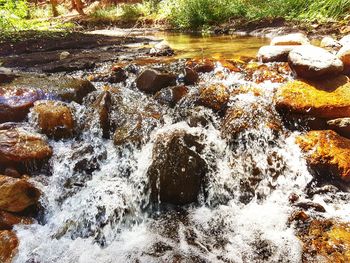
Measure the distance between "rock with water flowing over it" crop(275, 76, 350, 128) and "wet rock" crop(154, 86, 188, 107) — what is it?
135cm

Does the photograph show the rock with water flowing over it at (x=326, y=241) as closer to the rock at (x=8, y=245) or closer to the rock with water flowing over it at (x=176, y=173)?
the rock with water flowing over it at (x=176, y=173)

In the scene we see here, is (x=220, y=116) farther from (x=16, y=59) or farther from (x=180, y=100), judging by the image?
(x=16, y=59)

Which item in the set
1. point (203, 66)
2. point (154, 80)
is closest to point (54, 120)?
point (154, 80)

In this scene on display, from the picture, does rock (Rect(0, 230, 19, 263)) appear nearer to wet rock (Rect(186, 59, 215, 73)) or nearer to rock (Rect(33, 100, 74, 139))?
rock (Rect(33, 100, 74, 139))

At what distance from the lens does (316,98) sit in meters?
4.37

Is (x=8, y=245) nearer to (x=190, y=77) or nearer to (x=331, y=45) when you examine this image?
(x=190, y=77)

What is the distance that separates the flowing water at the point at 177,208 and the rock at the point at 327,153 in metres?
0.12

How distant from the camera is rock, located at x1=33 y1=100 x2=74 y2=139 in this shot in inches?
175

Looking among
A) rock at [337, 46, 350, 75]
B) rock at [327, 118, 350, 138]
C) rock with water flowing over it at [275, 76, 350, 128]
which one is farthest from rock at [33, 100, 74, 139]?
rock at [337, 46, 350, 75]

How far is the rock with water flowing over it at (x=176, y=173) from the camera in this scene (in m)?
3.78

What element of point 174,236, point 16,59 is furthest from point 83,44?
point 174,236

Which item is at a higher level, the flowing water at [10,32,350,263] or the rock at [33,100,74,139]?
the rock at [33,100,74,139]

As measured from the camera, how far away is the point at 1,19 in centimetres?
1009

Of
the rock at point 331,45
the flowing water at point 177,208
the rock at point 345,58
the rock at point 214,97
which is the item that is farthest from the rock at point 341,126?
the rock at point 331,45
